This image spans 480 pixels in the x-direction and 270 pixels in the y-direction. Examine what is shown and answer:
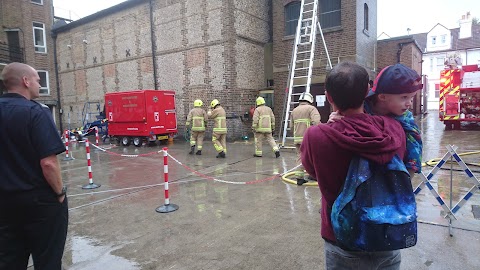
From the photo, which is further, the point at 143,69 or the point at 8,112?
the point at 143,69

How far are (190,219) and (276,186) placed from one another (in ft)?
7.46

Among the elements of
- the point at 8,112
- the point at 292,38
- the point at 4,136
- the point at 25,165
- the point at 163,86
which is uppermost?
the point at 292,38

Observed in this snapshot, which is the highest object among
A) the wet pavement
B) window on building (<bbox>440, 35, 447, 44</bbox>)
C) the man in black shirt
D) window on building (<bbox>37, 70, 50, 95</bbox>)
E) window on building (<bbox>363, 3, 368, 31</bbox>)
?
window on building (<bbox>440, 35, 447, 44</bbox>)

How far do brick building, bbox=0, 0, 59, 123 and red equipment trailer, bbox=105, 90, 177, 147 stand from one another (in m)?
11.8

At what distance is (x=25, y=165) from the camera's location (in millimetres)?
2365

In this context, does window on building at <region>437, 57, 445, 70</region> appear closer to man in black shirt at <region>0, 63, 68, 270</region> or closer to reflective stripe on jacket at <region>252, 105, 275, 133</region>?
reflective stripe on jacket at <region>252, 105, 275, 133</region>

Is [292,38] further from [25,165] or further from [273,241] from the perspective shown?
[25,165]

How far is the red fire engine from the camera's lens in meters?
13.3

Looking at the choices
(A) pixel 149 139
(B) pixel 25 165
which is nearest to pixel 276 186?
(B) pixel 25 165

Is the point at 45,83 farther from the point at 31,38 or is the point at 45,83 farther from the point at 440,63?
the point at 440,63

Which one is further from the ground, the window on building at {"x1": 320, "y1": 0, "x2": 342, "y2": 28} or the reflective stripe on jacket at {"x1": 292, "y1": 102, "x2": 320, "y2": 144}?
the window on building at {"x1": 320, "y1": 0, "x2": 342, "y2": 28}

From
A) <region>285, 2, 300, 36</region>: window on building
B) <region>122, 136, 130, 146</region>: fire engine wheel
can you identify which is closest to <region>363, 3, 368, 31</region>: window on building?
<region>285, 2, 300, 36</region>: window on building

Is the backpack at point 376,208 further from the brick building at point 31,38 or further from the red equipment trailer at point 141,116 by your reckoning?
the brick building at point 31,38

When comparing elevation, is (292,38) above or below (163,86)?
above
